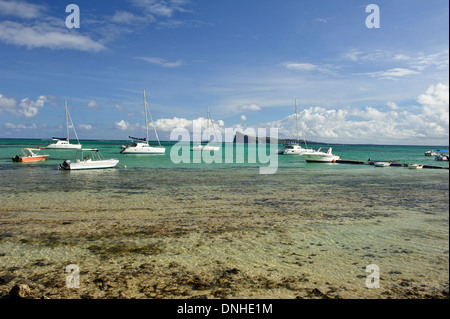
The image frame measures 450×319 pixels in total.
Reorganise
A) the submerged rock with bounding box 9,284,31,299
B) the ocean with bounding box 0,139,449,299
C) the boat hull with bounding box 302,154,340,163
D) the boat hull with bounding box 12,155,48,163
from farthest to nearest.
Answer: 1. the boat hull with bounding box 302,154,340,163
2. the boat hull with bounding box 12,155,48,163
3. the ocean with bounding box 0,139,449,299
4. the submerged rock with bounding box 9,284,31,299

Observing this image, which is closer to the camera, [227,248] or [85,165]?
[227,248]

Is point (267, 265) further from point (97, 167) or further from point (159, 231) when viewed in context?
point (97, 167)

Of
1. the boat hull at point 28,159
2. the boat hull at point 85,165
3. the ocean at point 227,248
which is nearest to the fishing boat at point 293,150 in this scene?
the boat hull at point 85,165

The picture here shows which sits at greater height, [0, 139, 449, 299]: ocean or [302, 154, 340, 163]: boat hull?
[302, 154, 340, 163]: boat hull

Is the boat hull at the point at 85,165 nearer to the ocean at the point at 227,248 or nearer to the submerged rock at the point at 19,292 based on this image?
the ocean at the point at 227,248

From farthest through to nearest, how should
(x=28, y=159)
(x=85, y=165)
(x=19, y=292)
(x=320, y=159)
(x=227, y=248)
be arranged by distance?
1. (x=320, y=159)
2. (x=28, y=159)
3. (x=85, y=165)
4. (x=227, y=248)
5. (x=19, y=292)

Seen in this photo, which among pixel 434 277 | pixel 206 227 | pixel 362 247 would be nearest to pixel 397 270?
pixel 434 277

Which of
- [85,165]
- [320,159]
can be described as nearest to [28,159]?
[85,165]

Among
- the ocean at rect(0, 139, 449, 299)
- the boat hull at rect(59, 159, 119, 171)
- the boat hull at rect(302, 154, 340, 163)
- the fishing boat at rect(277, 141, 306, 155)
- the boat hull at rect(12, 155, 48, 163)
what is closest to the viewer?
the ocean at rect(0, 139, 449, 299)

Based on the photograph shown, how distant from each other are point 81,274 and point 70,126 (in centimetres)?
8648

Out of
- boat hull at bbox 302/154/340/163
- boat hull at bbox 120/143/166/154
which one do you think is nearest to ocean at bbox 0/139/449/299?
boat hull at bbox 302/154/340/163

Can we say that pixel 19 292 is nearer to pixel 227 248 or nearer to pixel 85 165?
pixel 227 248

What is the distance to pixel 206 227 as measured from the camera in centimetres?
1184

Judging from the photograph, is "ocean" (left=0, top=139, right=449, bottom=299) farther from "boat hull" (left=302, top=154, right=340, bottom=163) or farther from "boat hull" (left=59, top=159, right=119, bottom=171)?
"boat hull" (left=302, top=154, right=340, bottom=163)
